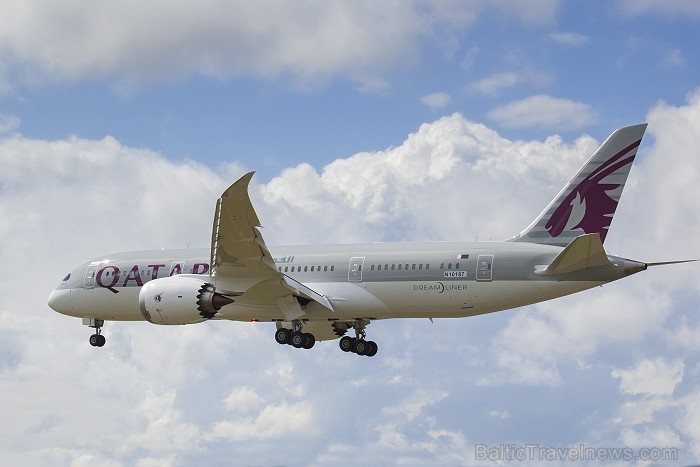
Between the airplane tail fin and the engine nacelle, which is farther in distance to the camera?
the engine nacelle

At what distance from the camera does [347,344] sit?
41219 millimetres

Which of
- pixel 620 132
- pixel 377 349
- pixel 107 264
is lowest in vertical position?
pixel 377 349

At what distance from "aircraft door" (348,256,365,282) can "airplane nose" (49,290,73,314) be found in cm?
1211

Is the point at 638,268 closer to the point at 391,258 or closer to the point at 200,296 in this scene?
the point at 391,258

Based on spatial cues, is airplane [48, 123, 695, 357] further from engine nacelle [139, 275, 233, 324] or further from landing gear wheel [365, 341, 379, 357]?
landing gear wheel [365, 341, 379, 357]

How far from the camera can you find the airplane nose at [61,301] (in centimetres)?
4231

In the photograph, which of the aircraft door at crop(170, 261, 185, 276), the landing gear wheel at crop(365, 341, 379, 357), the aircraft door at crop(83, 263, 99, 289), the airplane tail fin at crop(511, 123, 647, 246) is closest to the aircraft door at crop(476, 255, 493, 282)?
the airplane tail fin at crop(511, 123, 647, 246)

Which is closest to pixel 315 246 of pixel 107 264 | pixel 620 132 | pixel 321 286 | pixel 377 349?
pixel 321 286

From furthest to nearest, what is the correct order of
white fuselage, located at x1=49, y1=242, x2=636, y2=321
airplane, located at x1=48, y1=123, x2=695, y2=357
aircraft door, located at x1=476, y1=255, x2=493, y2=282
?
1. aircraft door, located at x1=476, y1=255, x2=493, y2=282
2. white fuselage, located at x1=49, y1=242, x2=636, y2=321
3. airplane, located at x1=48, y1=123, x2=695, y2=357

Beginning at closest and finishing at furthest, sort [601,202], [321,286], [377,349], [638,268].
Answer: [638,268]
[601,202]
[321,286]
[377,349]

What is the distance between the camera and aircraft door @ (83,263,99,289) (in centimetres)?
4166

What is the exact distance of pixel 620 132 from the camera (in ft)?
117

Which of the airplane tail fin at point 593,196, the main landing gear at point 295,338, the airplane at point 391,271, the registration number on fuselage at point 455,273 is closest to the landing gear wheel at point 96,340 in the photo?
the airplane at point 391,271

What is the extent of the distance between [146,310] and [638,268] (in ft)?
53.6
